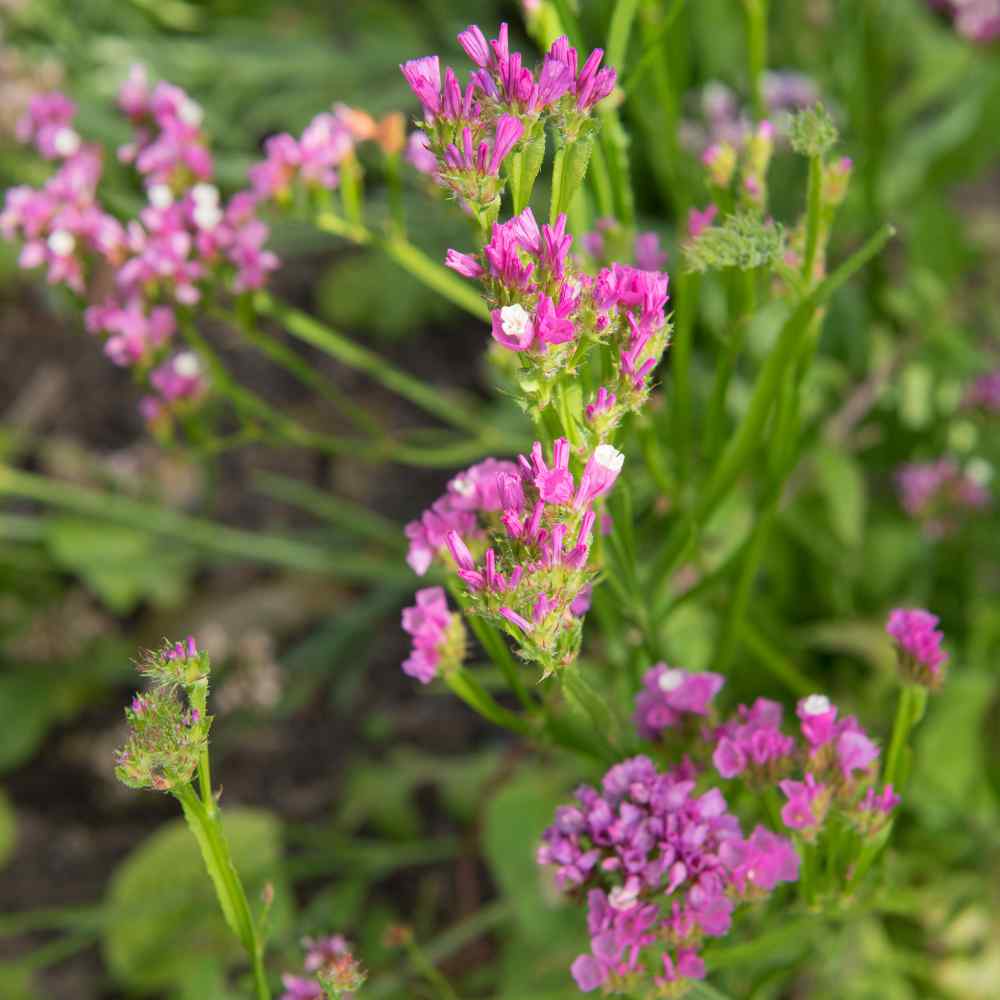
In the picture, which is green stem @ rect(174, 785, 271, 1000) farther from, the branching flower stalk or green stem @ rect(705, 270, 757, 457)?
green stem @ rect(705, 270, 757, 457)

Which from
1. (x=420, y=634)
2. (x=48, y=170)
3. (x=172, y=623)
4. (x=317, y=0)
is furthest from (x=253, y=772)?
(x=317, y=0)

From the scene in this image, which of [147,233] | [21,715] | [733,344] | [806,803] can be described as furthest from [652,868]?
[21,715]

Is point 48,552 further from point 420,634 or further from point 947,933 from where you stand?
point 947,933

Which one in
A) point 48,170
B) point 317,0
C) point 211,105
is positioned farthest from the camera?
point 317,0

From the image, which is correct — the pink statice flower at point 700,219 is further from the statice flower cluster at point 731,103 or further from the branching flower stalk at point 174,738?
the statice flower cluster at point 731,103

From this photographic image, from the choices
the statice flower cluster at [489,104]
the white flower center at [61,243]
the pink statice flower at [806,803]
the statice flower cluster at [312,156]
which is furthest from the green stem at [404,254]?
the pink statice flower at [806,803]

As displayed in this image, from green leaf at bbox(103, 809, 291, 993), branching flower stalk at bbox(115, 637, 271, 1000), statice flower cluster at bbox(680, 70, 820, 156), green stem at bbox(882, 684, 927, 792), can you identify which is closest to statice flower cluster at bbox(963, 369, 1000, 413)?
statice flower cluster at bbox(680, 70, 820, 156)

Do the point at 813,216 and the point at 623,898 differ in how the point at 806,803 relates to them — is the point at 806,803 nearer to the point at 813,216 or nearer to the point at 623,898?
the point at 623,898
